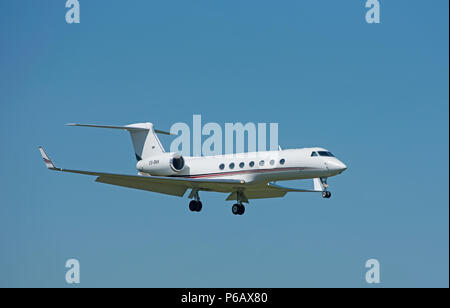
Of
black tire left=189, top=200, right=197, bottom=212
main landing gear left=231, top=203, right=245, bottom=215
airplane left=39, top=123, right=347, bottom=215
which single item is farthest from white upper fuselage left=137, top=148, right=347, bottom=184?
main landing gear left=231, top=203, right=245, bottom=215

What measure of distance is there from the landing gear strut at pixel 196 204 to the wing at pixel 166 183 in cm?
39

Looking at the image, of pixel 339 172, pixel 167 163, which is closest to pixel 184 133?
pixel 167 163

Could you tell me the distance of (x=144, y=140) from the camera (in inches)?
1703

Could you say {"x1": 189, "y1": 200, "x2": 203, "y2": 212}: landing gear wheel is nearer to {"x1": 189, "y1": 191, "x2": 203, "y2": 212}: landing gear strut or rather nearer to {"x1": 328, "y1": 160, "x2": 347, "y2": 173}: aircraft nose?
{"x1": 189, "y1": 191, "x2": 203, "y2": 212}: landing gear strut

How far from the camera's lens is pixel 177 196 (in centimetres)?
4091

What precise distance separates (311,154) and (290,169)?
3.61 feet

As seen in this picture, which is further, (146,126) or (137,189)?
(146,126)

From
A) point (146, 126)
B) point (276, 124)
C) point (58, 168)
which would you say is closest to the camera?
point (58, 168)

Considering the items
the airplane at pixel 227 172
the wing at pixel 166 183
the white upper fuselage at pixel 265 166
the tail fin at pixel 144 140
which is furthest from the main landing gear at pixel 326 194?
the tail fin at pixel 144 140

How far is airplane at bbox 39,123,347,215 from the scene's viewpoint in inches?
1432

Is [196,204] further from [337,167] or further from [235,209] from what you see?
[337,167]

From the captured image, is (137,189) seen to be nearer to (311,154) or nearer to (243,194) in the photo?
(243,194)

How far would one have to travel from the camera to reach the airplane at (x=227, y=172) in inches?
1432

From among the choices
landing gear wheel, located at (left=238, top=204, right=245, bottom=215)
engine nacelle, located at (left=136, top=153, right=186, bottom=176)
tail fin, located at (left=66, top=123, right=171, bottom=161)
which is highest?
tail fin, located at (left=66, top=123, right=171, bottom=161)
